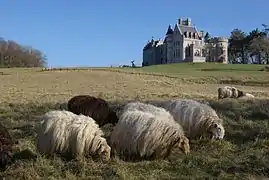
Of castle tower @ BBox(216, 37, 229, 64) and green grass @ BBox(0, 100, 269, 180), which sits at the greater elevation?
castle tower @ BBox(216, 37, 229, 64)

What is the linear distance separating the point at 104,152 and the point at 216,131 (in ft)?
10.3

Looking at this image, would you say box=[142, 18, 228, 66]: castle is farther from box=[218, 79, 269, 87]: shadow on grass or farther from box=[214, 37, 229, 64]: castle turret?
box=[218, 79, 269, 87]: shadow on grass

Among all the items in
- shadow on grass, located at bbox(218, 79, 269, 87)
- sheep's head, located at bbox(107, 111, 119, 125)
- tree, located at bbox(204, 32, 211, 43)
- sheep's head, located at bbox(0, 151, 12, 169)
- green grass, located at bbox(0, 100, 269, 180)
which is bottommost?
shadow on grass, located at bbox(218, 79, 269, 87)

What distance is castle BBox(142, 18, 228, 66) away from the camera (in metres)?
141

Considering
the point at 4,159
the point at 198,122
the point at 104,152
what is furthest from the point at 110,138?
the point at 198,122

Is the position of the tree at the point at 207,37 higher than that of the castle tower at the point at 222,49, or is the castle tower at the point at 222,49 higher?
the tree at the point at 207,37

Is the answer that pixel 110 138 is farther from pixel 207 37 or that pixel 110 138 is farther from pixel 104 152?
pixel 207 37

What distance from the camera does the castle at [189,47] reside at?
141m

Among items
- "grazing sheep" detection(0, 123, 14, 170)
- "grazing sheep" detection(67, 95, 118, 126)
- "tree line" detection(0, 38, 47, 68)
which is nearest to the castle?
"tree line" detection(0, 38, 47, 68)

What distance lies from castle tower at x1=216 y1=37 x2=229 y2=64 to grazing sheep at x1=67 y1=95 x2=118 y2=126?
133475 mm

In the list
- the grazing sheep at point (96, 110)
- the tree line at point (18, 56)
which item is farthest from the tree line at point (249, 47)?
the grazing sheep at point (96, 110)

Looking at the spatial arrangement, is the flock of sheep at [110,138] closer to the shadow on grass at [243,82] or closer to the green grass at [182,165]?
the green grass at [182,165]

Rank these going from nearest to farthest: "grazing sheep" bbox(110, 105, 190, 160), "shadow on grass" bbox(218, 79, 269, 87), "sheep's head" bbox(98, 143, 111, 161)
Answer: "sheep's head" bbox(98, 143, 111, 161) → "grazing sheep" bbox(110, 105, 190, 160) → "shadow on grass" bbox(218, 79, 269, 87)

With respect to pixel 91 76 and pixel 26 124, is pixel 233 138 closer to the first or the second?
pixel 26 124
